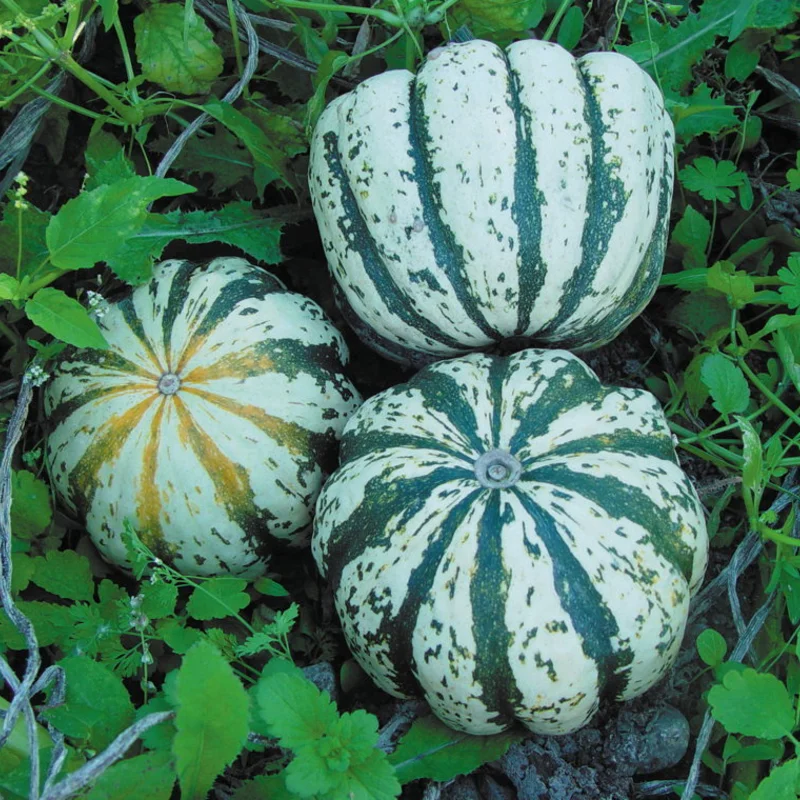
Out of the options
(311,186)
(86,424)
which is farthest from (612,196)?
(86,424)

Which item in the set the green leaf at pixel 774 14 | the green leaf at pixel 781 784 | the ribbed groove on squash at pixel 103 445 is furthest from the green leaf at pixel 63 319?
the green leaf at pixel 774 14

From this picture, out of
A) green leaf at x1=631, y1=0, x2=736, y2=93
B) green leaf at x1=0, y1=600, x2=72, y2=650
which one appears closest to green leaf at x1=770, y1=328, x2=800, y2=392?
green leaf at x1=631, y1=0, x2=736, y2=93

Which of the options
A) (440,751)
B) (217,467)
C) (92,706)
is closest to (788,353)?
(440,751)

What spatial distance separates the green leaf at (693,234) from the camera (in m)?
2.70

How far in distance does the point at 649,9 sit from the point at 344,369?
145 cm

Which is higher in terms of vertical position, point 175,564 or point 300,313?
point 300,313

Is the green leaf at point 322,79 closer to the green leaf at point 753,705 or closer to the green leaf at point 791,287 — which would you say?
the green leaf at point 791,287

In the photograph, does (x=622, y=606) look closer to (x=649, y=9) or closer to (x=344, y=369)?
(x=344, y=369)

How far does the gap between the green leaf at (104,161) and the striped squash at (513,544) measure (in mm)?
889

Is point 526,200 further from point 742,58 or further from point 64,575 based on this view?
point 64,575

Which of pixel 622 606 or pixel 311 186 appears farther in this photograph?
pixel 311 186

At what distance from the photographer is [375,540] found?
2059 millimetres

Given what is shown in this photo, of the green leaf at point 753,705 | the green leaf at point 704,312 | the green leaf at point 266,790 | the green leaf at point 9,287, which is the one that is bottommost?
the green leaf at point 753,705

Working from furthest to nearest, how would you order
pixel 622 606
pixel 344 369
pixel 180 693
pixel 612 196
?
1. pixel 344 369
2. pixel 612 196
3. pixel 622 606
4. pixel 180 693
